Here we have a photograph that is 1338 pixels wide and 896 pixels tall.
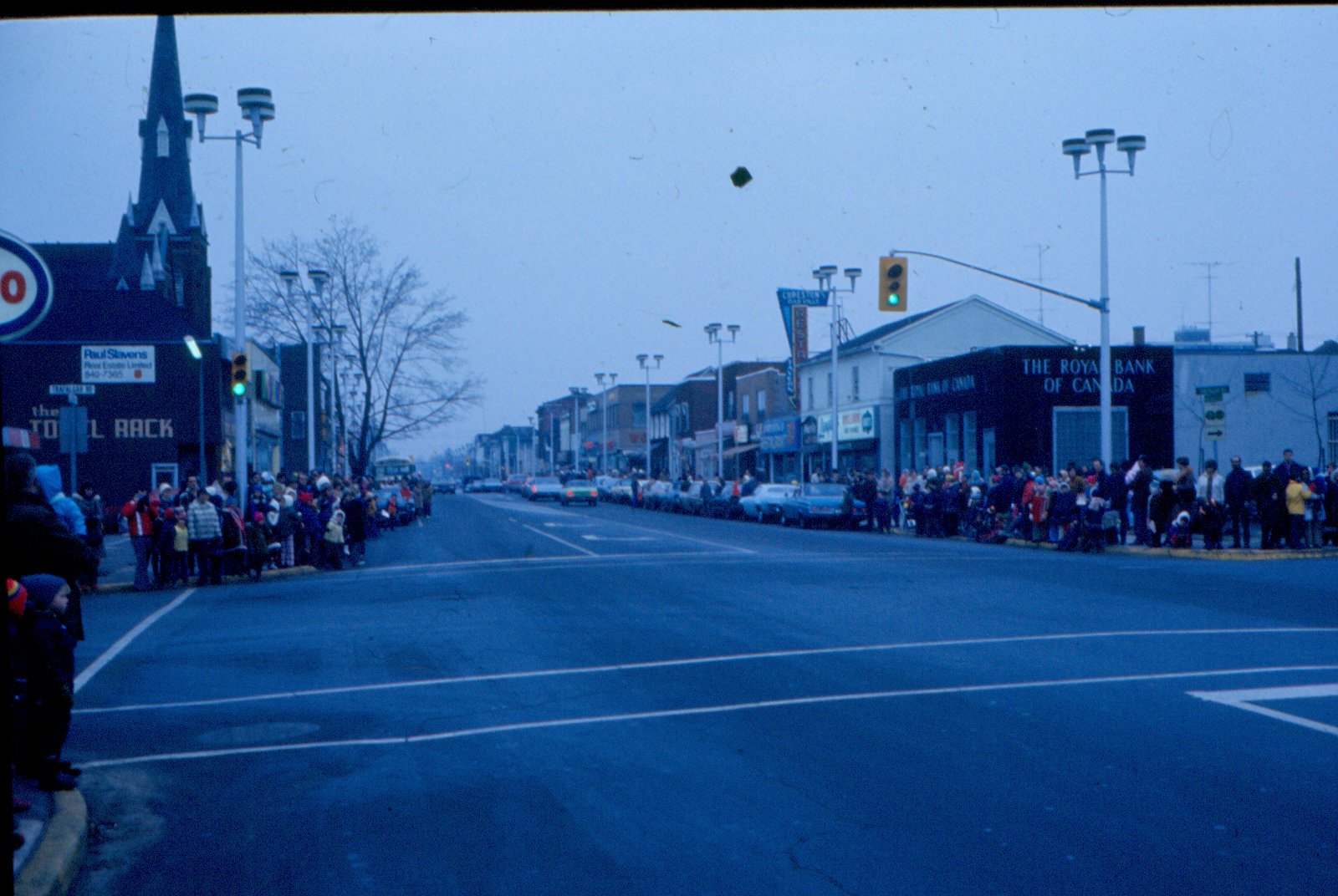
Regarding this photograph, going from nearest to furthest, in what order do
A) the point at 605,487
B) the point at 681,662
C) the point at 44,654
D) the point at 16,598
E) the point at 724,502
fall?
the point at 16,598
the point at 44,654
the point at 681,662
the point at 724,502
the point at 605,487

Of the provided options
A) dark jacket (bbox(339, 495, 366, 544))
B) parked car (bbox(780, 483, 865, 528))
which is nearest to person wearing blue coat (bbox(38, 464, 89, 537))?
dark jacket (bbox(339, 495, 366, 544))

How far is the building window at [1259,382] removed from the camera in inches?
1903

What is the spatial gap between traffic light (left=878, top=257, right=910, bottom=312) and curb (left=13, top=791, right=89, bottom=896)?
68.7 feet

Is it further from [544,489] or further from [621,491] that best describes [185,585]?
[544,489]

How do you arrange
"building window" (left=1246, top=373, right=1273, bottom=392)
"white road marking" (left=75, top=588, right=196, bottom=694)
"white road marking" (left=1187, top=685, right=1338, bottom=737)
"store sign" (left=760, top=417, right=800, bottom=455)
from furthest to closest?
"store sign" (left=760, top=417, right=800, bottom=455), "building window" (left=1246, top=373, right=1273, bottom=392), "white road marking" (left=75, top=588, right=196, bottom=694), "white road marking" (left=1187, top=685, right=1338, bottom=737)

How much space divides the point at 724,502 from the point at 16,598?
1848 inches

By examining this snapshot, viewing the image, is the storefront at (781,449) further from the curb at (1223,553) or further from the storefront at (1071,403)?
the curb at (1223,553)

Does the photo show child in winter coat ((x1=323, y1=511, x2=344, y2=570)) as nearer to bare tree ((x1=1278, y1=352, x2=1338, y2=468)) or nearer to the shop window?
the shop window

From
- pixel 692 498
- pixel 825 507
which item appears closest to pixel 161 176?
pixel 692 498

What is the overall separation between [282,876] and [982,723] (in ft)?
15.4

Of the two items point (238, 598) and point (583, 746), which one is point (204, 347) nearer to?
point (238, 598)

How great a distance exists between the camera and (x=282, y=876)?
5.88 m

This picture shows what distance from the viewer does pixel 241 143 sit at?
91.4 feet

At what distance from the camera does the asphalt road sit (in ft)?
19.4
